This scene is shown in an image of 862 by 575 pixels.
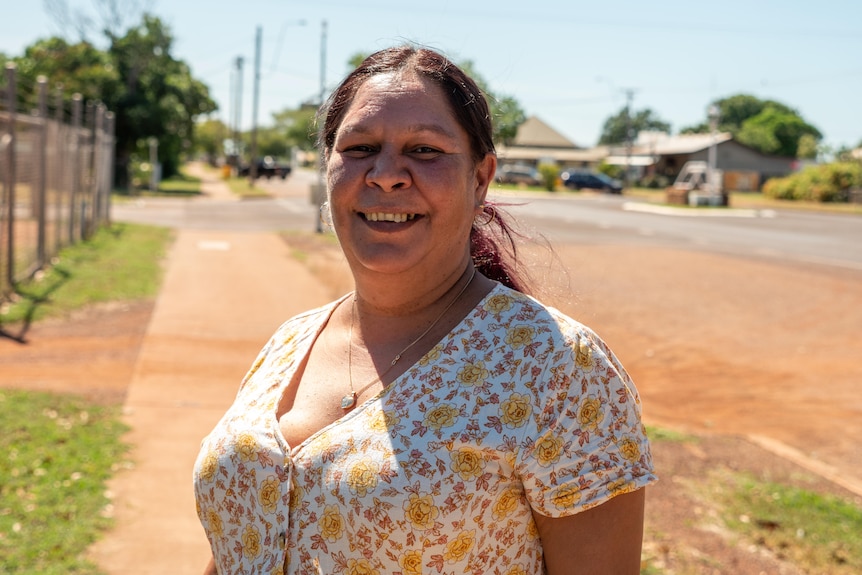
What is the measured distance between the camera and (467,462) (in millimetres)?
1708

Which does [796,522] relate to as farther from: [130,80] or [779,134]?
[779,134]

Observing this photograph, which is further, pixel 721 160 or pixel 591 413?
pixel 721 160

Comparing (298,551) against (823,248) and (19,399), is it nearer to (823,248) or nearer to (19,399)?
(19,399)

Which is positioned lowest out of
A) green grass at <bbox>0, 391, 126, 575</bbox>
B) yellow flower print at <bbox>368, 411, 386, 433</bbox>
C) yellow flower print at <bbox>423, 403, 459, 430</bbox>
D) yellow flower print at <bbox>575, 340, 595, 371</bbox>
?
green grass at <bbox>0, 391, 126, 575</bbox>

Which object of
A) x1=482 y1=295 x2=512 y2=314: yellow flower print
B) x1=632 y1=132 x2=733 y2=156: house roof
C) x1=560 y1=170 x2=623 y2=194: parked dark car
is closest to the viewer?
x1=482 y1=295 x2=512 y2=314: yellow flower print

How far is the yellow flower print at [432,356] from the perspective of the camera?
186 centimetres

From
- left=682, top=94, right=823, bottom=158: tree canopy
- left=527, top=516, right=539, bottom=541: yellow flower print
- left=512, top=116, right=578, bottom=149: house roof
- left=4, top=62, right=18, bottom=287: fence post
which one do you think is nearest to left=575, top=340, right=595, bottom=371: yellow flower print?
left=527, top=516, right=539, bottom=541: yellow flower print

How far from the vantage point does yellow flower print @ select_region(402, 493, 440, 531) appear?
1692mm

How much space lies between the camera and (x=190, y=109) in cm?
4488

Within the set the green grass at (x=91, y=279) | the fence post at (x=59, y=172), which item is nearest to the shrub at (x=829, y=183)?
the green grass at (x=91, y=279)

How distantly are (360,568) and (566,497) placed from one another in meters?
0.42

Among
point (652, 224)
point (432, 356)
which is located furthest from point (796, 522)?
point (652, 224)

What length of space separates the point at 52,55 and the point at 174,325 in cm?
3587

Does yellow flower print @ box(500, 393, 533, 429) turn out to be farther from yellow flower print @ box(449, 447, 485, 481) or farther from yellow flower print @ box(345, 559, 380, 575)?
yellow flower print @ box(345, 559, 380, 575)
